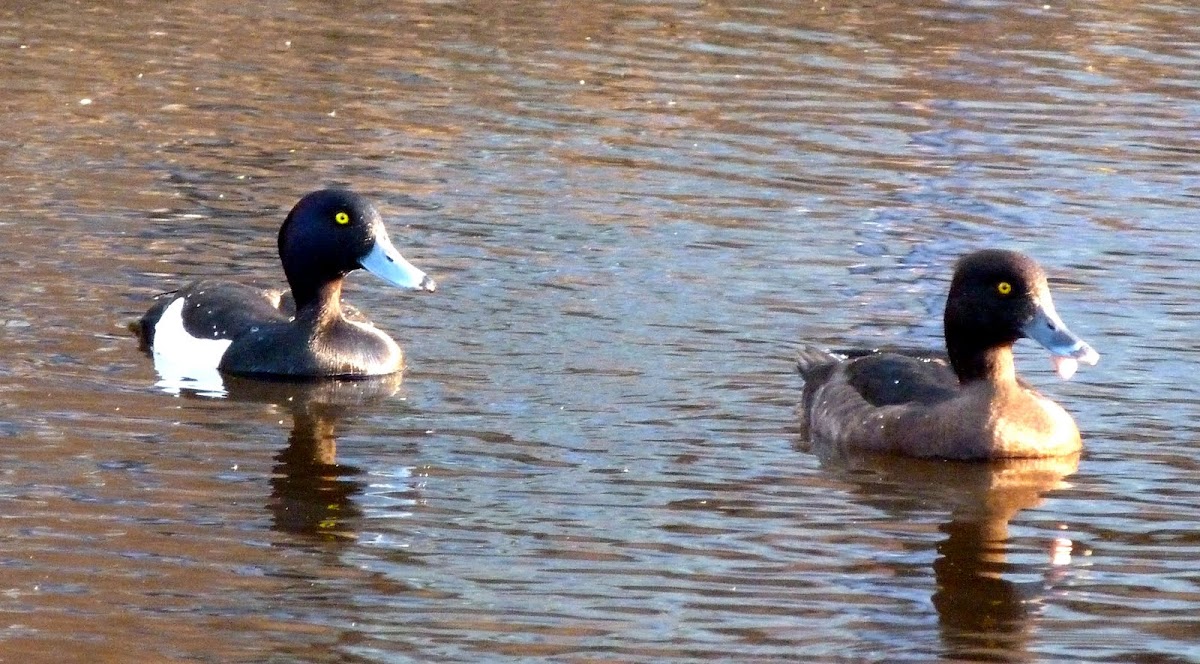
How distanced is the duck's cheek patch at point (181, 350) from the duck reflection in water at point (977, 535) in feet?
10.5

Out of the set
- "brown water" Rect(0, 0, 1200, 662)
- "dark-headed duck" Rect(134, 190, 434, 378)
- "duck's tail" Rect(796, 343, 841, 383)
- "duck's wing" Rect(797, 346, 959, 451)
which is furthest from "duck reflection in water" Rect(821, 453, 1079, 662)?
"dark-headed duck" Rect(134, 190, 434, 378)

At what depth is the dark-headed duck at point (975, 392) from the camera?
9.45 meters

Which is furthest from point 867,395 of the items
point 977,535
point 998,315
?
point 977,535

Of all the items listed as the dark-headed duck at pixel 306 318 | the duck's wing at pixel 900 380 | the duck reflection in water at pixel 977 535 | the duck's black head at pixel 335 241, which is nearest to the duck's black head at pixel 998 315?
the duck's wing at pixel 900 380

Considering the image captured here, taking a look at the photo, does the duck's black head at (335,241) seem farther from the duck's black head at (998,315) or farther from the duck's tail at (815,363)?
the duck's black head at (998,315)

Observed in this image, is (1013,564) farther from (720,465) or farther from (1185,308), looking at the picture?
(1185,308)

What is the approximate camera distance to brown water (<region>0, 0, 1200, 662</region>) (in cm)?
738

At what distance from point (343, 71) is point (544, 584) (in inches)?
436

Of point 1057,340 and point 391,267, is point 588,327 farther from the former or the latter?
point 1057,340

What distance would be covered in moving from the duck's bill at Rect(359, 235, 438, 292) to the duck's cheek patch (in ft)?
2.68

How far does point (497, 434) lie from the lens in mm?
9477

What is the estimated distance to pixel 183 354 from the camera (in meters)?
10.9

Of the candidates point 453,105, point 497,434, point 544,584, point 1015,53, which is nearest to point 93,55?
point 453,105

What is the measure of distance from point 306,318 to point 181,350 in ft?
2.07
